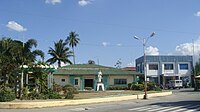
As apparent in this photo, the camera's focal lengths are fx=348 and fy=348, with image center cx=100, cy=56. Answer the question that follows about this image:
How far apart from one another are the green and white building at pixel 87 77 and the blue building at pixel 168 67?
20.3 metres

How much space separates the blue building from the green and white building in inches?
799

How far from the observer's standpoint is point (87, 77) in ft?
193

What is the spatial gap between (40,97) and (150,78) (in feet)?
176

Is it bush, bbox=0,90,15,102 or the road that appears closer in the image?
the road

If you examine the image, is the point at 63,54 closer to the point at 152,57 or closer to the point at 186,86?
the point at 152,57

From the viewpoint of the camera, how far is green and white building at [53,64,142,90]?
5768 centimetres

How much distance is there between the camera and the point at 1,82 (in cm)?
3177

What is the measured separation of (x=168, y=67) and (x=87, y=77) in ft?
97.1

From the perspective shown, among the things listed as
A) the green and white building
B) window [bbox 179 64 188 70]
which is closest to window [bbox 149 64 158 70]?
window [bbox 179 64 188 70]

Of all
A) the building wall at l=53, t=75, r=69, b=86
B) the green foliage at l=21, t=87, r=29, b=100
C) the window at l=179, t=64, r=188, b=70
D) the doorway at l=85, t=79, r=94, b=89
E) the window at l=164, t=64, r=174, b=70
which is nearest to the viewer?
the green foliage at l=21, t=87, r=29, b=100

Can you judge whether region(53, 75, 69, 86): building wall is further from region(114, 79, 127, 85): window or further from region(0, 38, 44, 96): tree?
region(0, 38, 44, 96): tree

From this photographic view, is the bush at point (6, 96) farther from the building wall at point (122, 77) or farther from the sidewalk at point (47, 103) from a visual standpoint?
the building wall at point (122, 77)

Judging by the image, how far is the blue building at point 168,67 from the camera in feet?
266

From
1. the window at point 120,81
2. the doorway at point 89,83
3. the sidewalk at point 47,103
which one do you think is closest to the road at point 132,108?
the sidewalk at point 47,103
